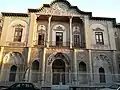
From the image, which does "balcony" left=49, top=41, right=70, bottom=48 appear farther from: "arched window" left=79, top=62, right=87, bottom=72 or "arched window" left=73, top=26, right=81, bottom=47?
"arched window" left=79, top=62, right=87, bottom=72

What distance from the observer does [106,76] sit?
19641 mm

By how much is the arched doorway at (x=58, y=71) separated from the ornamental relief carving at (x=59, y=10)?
6645 mm

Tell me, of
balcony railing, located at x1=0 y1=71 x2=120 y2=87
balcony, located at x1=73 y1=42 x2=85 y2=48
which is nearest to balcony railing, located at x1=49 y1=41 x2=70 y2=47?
balcony, located at x1=73 y1=42 x2=85 y2=48

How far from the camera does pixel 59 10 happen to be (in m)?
22.4

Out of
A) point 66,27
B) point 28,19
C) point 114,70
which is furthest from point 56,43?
point 114,70

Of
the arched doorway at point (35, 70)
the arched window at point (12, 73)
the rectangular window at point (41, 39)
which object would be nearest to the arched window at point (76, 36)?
the rectangular window at point (41, 39)

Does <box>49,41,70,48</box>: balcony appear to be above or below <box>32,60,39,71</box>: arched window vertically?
above

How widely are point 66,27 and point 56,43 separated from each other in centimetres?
282

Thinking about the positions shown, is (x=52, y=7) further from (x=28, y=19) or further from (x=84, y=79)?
(x=84, y=79)

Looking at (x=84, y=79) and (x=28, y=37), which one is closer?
(x=84, y=79)

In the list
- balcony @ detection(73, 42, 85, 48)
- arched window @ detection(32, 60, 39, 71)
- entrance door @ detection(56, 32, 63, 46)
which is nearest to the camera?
arched window @ detection(32, 60, 39, 71)

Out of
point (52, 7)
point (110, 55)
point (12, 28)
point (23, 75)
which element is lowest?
point (23, 75)

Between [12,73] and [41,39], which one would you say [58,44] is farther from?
[12,73]

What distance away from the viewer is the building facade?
19.0 m
